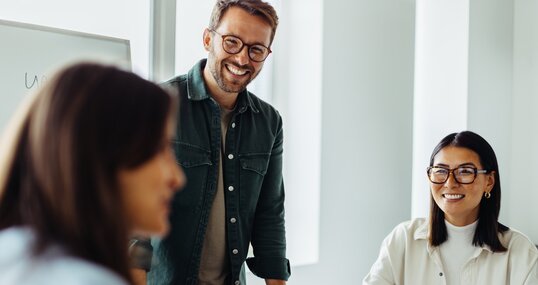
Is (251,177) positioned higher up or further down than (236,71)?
further down

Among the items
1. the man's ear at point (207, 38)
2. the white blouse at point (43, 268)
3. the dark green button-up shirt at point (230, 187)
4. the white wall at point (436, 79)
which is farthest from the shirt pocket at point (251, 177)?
the white wall at point (436, 79)

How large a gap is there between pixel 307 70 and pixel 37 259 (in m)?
2.43

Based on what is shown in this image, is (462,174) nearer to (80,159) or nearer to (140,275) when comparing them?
(140,275)

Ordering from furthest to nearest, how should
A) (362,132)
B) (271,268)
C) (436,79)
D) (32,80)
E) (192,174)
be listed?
1. (436,79)
2. (362,132)
3. (271,268)
4. (32,80)
5. (192,174)

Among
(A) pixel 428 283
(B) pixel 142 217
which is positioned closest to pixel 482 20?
(A) pixel 428 283

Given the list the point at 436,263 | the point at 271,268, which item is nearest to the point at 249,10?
the point at 271,268

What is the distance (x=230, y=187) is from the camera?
1864mm

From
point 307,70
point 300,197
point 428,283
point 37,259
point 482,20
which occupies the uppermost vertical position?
point 482,20

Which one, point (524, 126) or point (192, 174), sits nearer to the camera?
point (192, 174)

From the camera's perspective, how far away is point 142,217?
78 centimetres

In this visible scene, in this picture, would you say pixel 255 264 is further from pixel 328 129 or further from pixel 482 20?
pixel 482 20

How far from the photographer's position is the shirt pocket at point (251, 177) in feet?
6.22

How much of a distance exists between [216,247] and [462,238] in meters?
0.91

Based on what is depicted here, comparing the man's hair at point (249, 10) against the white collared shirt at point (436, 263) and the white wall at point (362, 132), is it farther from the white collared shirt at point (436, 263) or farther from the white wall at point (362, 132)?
the white wall at point (362, 132)
